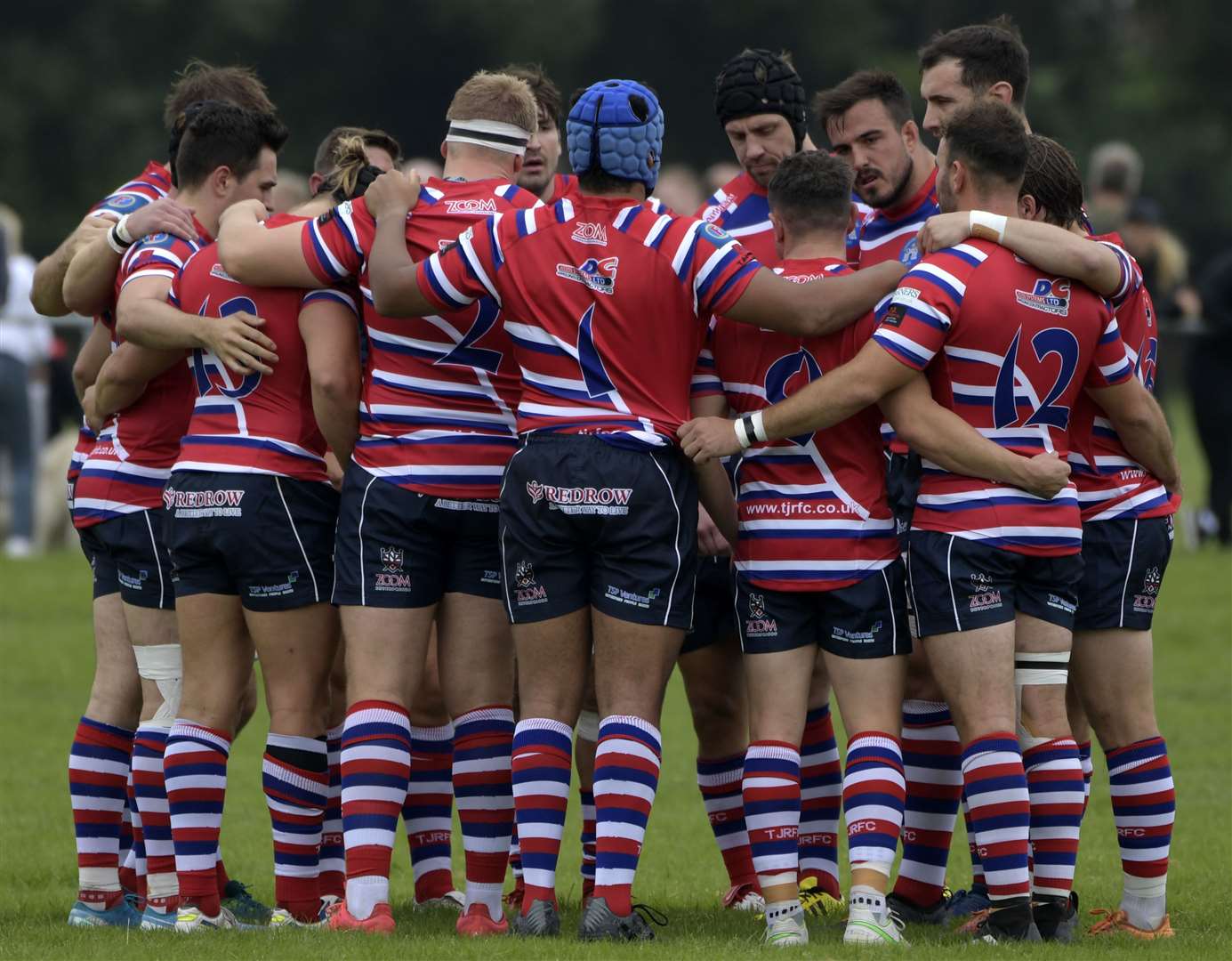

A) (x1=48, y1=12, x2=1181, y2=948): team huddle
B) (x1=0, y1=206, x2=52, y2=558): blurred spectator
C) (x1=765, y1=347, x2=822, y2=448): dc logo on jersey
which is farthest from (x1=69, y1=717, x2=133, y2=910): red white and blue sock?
(x1=0, y1=206, x2=52, y2=558): blurred spectator

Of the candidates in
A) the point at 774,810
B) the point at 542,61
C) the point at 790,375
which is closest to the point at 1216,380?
the point at 790,375

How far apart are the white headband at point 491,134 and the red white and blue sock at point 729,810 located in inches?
85.4

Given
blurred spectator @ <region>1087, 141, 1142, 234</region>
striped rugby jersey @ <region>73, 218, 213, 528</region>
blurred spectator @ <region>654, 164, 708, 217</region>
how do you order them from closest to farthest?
striped rugby jersey @ <region>73, 218, 213, 528</region> → blurred spectator @ <region>1087, 141, 1142, 234</region> → blurred spectator @ <region>654, 164, 708, 217</region>

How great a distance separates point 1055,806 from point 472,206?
2.52 m

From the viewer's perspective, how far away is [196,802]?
644 cm

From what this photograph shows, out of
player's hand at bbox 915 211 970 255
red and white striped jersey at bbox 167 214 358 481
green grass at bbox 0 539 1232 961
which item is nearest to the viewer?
green grass at bbox 0 539 1232 961

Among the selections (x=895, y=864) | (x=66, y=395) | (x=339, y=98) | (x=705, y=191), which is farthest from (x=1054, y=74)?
(x=895, y=864)

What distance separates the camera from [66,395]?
18078 millimetres

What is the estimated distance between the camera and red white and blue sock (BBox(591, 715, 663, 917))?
615 cm

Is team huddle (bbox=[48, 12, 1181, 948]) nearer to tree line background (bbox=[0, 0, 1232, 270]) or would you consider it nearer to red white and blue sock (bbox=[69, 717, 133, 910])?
red white and blue sock (bbox=[69, 717, 133, 910])

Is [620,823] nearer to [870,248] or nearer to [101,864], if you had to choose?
[101,864]

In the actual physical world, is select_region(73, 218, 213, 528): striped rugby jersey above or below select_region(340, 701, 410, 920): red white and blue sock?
above

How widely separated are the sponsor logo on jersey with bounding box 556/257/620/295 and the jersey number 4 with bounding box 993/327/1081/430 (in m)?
1.17

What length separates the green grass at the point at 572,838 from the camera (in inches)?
237
